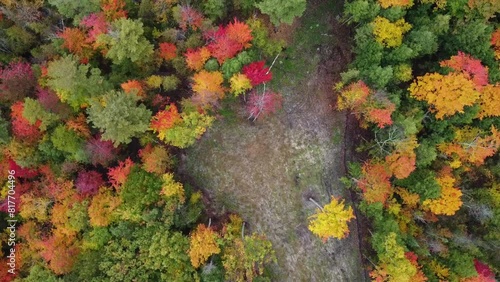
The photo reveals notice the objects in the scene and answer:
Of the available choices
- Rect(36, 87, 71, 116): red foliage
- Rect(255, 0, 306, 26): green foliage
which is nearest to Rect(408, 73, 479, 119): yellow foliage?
Rect(255, 0, 306, 26): green foliage

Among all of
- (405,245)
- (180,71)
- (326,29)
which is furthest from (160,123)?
(405,245)

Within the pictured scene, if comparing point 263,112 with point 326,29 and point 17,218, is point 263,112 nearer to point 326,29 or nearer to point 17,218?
point 326,29

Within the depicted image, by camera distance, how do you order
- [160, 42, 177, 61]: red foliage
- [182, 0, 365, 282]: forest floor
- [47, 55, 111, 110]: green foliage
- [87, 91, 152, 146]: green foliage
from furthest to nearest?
[182, 0, 365, 282]: forest floor
[160, 42, 177, 61]: red foliage
[47, 55, 111, 110]: green foliage
[87, 91, 152, 146]: green foliage

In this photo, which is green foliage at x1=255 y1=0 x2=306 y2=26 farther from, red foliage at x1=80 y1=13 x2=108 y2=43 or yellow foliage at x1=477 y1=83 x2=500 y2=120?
yellow foliage at x1=477 y1=83 x2=500 y2=120

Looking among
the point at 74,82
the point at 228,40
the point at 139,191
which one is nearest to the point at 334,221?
the point at 139,191

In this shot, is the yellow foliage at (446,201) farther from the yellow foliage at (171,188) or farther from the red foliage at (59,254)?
the red foliage at (59,254)

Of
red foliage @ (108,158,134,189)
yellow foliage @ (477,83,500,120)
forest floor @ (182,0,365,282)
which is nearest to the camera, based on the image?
red foliage @ (108,158,134,189)
